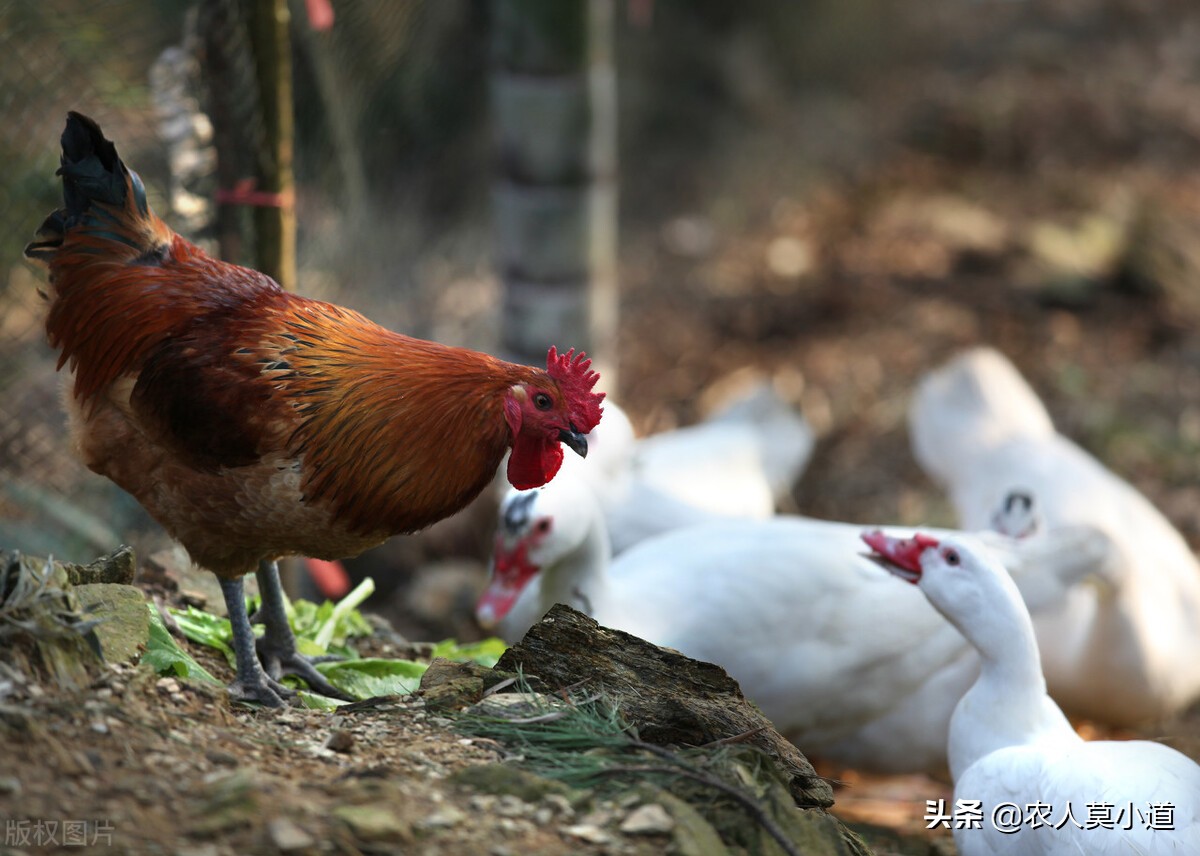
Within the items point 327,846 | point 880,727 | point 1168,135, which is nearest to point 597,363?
point 880,727

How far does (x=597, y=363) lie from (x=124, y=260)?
2971mm

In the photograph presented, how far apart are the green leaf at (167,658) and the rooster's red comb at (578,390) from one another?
976mm

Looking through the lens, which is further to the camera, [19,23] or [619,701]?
[19,23]

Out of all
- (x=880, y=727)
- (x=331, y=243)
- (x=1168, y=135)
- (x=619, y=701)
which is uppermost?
(x=1168, y=135)

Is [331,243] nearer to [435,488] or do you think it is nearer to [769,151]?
[435,488]

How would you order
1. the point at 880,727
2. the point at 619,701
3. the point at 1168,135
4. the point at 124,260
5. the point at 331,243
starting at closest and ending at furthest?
1. the point at 619,701
2. the point at 124,260
3. the point at 880,727
4. the point at 331,243
5. the point at 1168,135

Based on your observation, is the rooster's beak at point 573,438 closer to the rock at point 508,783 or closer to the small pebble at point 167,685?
the rock at point 508,783

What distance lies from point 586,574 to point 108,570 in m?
1.59

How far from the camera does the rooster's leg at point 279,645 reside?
3.11 meters

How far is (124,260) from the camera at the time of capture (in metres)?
2.88

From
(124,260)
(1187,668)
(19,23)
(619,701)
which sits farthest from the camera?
(1187,668)

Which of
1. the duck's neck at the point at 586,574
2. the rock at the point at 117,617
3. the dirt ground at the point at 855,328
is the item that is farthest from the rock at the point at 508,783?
the duck's neck at the point at 586,574

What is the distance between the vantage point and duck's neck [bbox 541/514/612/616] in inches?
154

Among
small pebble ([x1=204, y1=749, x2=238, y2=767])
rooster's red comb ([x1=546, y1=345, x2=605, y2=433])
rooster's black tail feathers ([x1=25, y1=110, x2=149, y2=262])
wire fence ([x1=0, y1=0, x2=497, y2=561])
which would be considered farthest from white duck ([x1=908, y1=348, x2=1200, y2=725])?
rooster's black tail feathers ([x1=25, y1=110, x2=149, y2=262])
